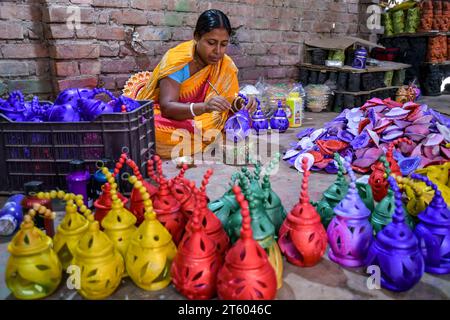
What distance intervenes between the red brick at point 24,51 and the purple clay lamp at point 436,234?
2.94 metres

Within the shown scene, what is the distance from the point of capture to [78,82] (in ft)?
10.8

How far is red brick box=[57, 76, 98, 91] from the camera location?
10.5 ft

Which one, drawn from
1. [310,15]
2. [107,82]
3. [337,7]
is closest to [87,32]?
[107,82]

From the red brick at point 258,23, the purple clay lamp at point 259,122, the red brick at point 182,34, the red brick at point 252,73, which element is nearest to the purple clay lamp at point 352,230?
the purple clay lamp at point 259,122

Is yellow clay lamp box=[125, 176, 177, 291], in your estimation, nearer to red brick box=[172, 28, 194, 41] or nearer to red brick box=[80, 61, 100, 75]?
red brick box=[80, 61, 100, 75]

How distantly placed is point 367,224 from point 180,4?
315cm

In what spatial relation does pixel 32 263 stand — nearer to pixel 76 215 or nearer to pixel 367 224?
pixel 76 215

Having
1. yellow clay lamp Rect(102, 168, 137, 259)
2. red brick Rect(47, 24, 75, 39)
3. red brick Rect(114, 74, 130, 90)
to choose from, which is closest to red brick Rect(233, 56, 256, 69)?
red brick Rect(114, 74, 130, 90)

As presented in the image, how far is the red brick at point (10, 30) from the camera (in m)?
2.98

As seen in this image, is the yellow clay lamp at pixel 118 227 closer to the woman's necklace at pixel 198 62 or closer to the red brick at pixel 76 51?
the woman's necklace at pixel 198 62

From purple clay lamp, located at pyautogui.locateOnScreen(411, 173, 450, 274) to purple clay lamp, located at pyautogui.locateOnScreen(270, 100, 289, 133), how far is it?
8.05 ft

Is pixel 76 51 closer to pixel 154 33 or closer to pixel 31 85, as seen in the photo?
pixel 31 85

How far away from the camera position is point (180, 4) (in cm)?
393

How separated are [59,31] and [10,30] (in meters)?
0.34
